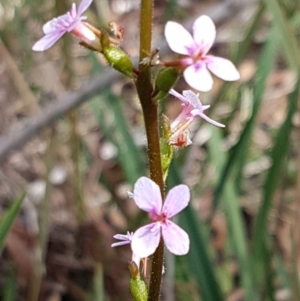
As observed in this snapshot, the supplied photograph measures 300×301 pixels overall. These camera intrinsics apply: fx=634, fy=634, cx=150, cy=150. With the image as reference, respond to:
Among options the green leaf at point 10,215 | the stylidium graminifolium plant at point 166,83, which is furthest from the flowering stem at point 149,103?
the green leaf at point 10,215

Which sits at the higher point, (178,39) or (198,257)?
(198,257)

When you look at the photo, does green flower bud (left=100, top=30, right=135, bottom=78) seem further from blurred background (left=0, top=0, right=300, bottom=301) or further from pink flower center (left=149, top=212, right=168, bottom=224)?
blurred background (left=0, top=0, right=300, bottom=301)

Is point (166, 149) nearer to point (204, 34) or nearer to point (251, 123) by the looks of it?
point (204, 34)

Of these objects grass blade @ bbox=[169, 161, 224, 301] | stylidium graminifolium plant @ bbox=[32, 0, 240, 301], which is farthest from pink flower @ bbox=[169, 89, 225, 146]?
grass blade @ bbox=[169, 161, 224, 301]

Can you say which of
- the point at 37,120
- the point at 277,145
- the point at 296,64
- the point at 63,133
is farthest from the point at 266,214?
the point at 63,133

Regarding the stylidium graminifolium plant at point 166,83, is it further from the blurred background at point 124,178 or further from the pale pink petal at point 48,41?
the blurred background at point 124,178

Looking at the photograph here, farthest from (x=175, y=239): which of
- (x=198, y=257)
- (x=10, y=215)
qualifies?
(x=198, y=257)

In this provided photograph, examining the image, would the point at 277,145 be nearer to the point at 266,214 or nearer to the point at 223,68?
the point at 266,214
